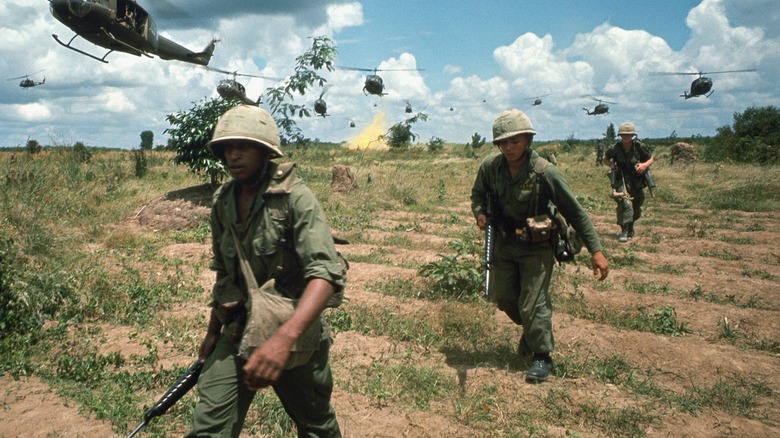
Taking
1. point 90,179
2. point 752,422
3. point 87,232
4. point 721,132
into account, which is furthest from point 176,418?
point 721,132

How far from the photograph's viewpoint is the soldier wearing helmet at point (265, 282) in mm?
2150

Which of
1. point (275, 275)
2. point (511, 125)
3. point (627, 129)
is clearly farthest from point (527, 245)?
point (627, 129)

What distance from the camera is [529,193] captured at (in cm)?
420

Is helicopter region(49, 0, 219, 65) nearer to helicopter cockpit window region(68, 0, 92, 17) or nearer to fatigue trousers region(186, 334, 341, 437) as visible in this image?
helicopter cockpit window region(68, 0, 92, 17)

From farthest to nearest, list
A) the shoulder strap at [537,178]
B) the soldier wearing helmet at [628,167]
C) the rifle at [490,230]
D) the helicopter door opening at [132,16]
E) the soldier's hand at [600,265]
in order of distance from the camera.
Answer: the helicopter door opening at [132,16], the soldier wearing helmet at [628,167], the rifle at [490,230], the shoulder strap at [537,178], the soldier's hand at [600,265]

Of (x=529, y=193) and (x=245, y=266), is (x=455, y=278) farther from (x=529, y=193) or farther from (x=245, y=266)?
(x=245, y=266)

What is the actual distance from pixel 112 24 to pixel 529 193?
11668 millimetres

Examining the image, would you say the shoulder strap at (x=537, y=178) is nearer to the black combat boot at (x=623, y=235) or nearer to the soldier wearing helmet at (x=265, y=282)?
the soldier wearing helmet at (x=265, y=282)

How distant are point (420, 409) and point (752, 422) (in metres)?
2.14

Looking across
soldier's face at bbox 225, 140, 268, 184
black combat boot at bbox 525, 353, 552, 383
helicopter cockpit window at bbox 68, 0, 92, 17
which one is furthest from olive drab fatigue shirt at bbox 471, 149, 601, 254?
helicopter cockpit window at bbox 68, 0, 92, 17

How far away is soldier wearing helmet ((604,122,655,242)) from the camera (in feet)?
29.8

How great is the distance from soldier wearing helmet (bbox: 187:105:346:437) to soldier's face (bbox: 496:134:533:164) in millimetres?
2097

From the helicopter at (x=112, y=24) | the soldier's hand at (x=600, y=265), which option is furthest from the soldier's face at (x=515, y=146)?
the helicopter at (x=112, y=24)

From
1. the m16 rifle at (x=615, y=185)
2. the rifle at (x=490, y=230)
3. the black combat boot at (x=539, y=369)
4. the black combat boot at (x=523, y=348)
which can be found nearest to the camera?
the black combat boot at (x=539, y=369)
